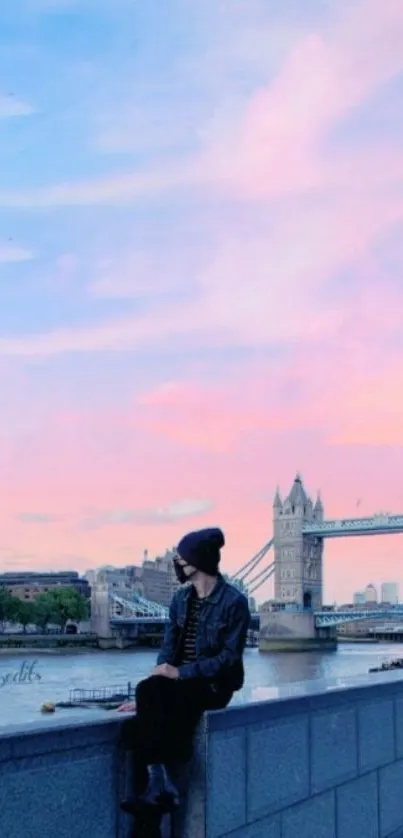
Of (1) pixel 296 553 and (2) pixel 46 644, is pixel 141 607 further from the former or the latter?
(2) pixel 46 644

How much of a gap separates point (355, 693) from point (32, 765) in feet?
7.61

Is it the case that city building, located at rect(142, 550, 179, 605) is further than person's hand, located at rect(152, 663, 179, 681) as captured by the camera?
Yes

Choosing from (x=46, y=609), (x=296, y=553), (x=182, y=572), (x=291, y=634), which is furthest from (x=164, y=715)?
(x=296, y=553)

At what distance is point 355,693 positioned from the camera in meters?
5.21

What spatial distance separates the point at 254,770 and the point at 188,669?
Answer: 81cm

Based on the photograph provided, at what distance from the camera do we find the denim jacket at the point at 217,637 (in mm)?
3738

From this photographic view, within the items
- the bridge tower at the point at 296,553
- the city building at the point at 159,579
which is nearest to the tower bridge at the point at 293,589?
the bridge tower at the point at 296,553

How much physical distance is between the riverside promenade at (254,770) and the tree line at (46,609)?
101 metres

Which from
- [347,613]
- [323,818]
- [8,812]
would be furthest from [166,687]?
[347,613]

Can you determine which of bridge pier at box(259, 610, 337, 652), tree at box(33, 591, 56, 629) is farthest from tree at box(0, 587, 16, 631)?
bridge pier at box(259, 610, 337, 652)

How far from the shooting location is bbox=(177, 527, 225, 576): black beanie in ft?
12.8

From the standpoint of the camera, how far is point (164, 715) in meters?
3.67

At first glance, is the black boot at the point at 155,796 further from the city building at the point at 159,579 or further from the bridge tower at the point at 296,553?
the city building at the point at 159,579

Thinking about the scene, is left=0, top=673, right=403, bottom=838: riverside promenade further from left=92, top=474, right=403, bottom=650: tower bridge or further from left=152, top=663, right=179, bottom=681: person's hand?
left=92, top=474, right=403, bottom=650: tower bridge
